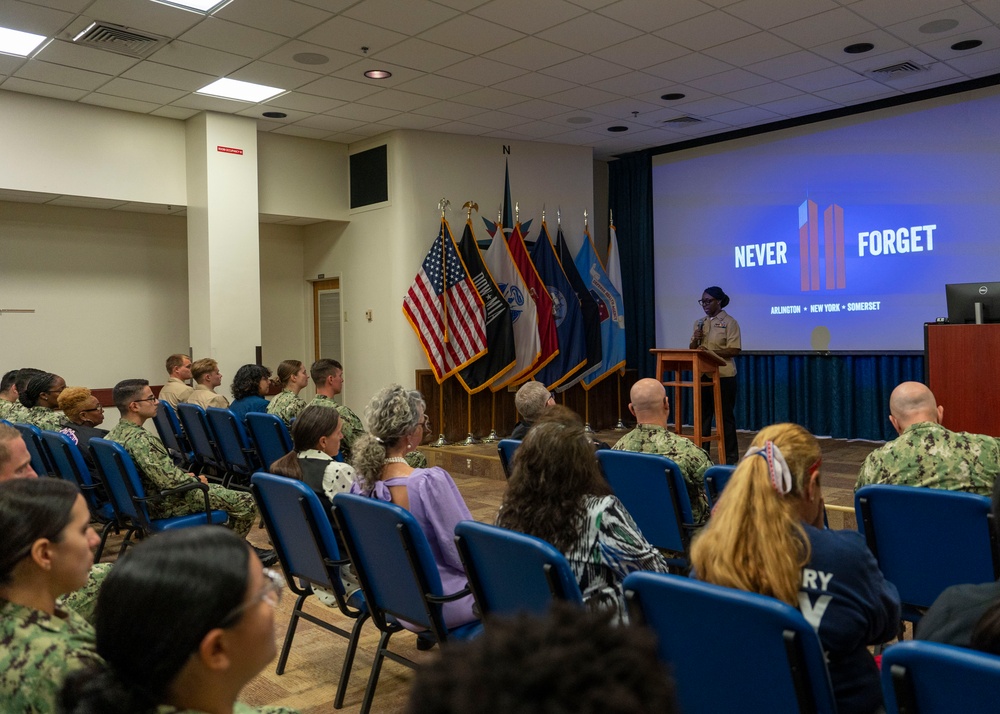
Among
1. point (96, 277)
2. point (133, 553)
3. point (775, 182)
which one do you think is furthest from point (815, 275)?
point (133, 553)

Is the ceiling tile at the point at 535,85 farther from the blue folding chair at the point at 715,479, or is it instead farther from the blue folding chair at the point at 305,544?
the blue folding chair at the point at 305,544

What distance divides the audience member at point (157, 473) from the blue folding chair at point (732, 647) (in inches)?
127

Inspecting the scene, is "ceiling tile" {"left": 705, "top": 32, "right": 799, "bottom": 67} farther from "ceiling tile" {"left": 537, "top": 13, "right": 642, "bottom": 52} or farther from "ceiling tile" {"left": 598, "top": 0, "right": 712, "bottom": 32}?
"ceiling tile" {"left": 537, "top": 13, "right": 642, "bottom": 52}

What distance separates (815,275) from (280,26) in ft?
19.3

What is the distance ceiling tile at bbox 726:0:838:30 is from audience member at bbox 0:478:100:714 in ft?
18.5

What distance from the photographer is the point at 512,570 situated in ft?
7.06

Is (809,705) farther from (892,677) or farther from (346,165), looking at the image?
(346,165)

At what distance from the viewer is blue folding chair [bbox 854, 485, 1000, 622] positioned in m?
2.51

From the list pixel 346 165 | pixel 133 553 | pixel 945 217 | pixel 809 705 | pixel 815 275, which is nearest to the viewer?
pixel 133 553

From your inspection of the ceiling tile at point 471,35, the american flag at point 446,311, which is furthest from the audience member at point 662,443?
the american flag at point 446,311

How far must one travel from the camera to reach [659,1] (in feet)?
18.7

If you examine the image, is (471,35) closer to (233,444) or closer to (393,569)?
(233,444)

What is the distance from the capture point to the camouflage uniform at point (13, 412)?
18.0ft

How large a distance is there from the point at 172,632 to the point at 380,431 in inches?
78.6
